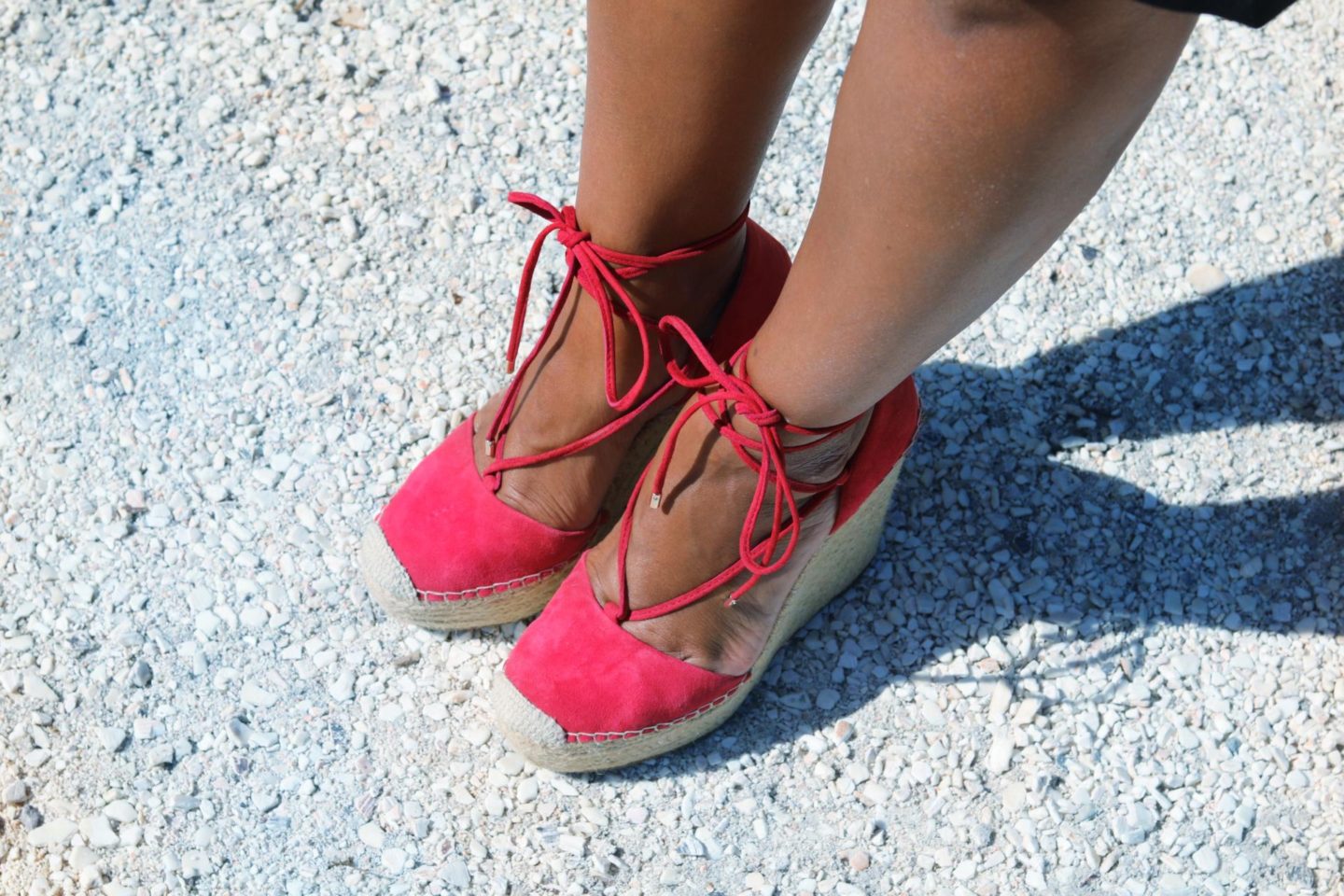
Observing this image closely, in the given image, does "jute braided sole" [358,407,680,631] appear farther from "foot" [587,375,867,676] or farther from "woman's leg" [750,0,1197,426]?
"woman's leg" [750,0,1197,426]

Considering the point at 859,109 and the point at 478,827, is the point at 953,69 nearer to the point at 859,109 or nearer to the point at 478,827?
the point at 859,109

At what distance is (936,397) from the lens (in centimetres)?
165

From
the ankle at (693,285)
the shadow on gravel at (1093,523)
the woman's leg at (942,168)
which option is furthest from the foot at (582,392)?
the shadow on gravel at (1093,523)

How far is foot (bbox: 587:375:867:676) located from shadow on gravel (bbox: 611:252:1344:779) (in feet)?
0.53

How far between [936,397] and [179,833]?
3.53ft

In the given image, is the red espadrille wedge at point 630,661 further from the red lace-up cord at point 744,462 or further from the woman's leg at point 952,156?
the woman's leg at point 952,156

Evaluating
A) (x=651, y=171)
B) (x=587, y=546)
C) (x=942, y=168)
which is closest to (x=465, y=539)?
(x=587, y=546)

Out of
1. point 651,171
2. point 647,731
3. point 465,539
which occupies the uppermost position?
point 651,171

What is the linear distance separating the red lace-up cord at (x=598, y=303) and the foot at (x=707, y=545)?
0.09 m

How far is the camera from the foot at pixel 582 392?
122 cm

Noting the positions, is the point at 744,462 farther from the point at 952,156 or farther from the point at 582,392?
the point at 952,156

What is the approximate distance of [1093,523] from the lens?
1562 millimetres

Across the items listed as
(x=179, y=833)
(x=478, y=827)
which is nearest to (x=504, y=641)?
(x=478, y=827)

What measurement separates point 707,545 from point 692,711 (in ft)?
0.67
